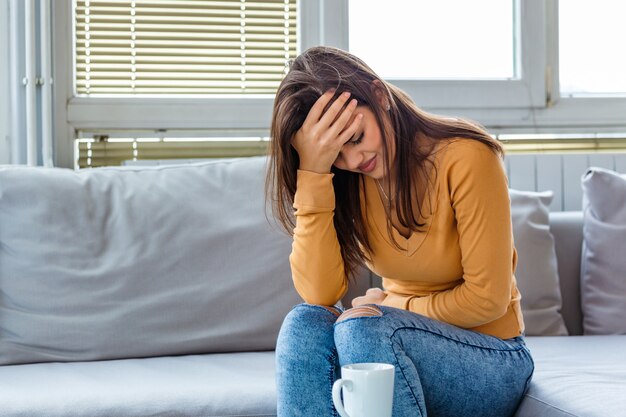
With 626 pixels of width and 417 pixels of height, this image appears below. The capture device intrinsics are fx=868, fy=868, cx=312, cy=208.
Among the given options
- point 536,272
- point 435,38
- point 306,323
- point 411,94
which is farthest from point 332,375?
point 435,38

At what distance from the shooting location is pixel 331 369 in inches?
48.8

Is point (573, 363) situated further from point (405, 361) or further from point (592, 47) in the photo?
point (592, 47)

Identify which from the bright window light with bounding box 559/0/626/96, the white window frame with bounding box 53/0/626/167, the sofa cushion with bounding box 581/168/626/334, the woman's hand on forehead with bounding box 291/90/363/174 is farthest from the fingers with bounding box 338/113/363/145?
the bright window light with bounding box 559/0/626/96

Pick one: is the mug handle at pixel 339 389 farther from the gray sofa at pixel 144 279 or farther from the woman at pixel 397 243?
the gray sofa at pixel 144 279

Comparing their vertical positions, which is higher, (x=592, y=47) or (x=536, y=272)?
(x=592, y=47)

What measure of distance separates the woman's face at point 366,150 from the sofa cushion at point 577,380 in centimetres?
44

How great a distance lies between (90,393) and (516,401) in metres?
0.69

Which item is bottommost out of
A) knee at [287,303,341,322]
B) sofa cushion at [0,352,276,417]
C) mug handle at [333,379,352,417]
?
sofa cushion at [0,352,276,417]

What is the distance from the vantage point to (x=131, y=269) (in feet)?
5.80

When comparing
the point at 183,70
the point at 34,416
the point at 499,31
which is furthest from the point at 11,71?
the point at 499,31

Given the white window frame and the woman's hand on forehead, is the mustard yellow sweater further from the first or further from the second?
the white window frame

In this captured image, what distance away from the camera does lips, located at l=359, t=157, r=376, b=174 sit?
1.38 meters

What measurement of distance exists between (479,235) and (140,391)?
1.99 ft

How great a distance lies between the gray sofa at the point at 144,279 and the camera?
1705mm
